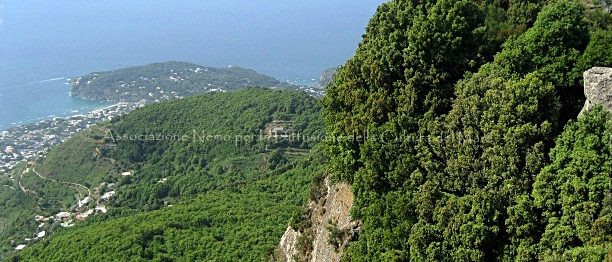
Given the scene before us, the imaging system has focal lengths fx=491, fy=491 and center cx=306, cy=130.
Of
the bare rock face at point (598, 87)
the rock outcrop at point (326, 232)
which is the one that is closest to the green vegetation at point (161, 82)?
the rock outcrop at point (326, 232)

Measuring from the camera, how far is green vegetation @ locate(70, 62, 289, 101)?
359 feet

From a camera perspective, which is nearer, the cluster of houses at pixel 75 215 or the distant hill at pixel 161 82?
the cluster of houses at pixel 75 215

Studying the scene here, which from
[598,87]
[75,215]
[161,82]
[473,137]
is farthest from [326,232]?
[161,82]

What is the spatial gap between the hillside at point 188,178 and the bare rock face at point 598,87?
52.5ft

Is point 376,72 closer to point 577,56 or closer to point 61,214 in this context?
point 577,56

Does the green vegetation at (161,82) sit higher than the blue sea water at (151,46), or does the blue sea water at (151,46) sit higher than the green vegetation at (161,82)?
the blue sea water at (151,46)

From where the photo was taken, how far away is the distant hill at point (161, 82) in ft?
358

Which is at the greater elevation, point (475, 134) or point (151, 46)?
point (151, 46)

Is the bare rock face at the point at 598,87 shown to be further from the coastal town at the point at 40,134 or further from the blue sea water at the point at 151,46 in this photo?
the blue sea water at the point at 151,46

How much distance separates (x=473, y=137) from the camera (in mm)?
11633

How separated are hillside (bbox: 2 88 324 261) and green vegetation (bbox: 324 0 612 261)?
10.9 metres

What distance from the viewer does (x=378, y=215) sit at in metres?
13.4

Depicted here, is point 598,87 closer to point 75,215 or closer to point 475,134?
point 475,134

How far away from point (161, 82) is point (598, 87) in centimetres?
11282
